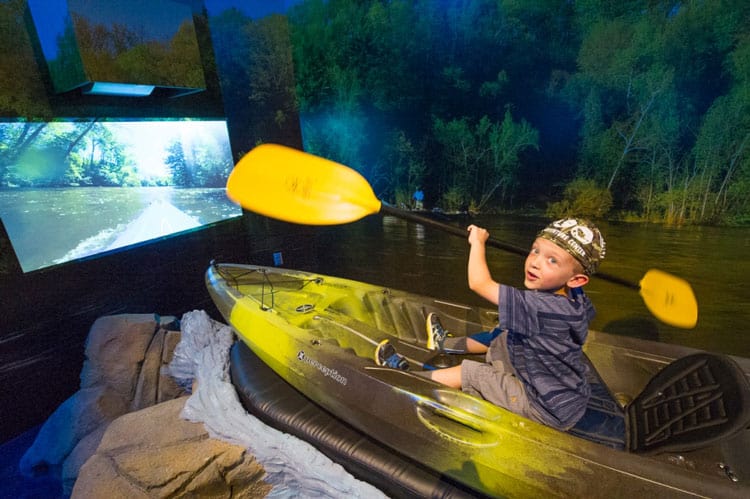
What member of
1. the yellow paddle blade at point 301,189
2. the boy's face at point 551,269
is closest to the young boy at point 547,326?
the boy's face at point 551,269

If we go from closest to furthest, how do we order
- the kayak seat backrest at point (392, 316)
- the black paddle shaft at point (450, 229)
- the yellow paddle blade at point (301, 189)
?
1. the black paddle shaft at point (450, 229)
2. the yellow paddle blade at point (301, 189)
3. the kayak seat backrest at point (392, 316)

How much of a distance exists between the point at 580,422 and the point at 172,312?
3239 millimetres

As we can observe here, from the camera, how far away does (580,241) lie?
1139 mm

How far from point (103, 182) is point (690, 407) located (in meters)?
3.43

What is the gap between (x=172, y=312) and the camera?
3076 millimetres

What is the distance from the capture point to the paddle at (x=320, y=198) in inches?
69.2

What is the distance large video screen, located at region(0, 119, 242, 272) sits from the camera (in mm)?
1971

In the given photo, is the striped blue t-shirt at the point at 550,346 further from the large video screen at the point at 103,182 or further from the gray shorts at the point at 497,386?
the large video screen at the point at 103,182

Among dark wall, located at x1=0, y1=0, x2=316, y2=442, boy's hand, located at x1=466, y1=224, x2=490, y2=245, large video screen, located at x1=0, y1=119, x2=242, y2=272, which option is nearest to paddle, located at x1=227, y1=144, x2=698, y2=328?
boy's hand, located at x1=466, y1=224, x2=490, y2=245

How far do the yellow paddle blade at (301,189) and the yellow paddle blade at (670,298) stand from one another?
5.18 feet

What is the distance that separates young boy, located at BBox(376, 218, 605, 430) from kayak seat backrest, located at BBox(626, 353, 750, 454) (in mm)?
245

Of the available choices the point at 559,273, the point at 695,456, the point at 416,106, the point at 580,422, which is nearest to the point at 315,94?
the point at 416,106

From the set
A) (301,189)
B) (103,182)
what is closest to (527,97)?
(301,189)

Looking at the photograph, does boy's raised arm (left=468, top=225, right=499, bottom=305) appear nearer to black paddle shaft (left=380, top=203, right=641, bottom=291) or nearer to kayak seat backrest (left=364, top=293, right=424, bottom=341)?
black paddle shaft (left=380, top=203, right=641, bottom=291)
